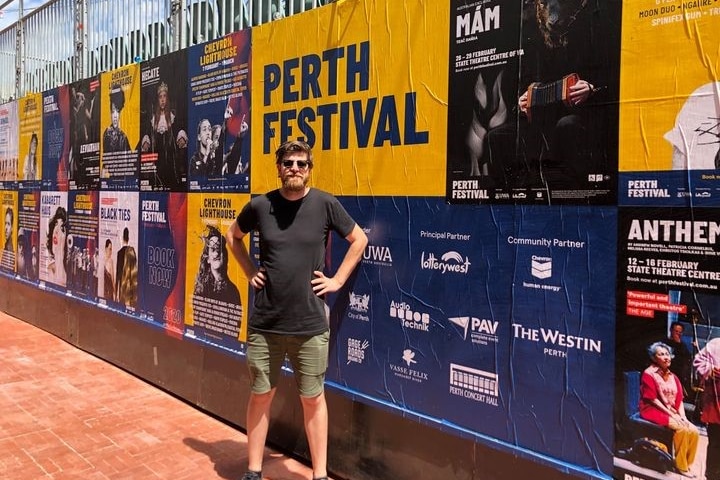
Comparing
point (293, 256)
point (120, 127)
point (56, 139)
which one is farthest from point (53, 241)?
point (293, 256)

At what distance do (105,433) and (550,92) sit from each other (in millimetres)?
4013

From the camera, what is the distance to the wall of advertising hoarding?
248 cm

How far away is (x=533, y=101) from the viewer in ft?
9.50

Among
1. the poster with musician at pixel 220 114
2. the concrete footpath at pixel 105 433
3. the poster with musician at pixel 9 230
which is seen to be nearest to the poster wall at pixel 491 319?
the concrete footpath at pixel 105 433

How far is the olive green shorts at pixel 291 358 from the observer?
3.43 meters

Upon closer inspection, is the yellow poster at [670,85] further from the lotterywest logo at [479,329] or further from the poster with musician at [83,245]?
the poster with musician at [83,245]

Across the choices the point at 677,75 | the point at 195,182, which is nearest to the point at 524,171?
the point at 677,75

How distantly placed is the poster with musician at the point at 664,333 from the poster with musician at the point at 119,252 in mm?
4717

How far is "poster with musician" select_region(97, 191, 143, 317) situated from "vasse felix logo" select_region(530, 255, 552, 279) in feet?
14.1

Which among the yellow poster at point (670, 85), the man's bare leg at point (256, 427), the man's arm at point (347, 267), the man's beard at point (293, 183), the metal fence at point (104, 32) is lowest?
the man's bare leg at point (256, 427)

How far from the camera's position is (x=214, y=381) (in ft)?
16.5

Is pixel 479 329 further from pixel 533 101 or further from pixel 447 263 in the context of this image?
pixel 533 101

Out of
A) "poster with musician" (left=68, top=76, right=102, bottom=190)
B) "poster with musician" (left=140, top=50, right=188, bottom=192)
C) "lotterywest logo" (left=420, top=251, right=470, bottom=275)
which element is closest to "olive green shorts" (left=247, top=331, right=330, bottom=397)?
"lotterywest logo" (left=420, top=251, right=470, bottom=275)

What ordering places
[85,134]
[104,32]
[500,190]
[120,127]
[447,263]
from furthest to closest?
[104,32] < [85,134] < [120,127] < [447,263] < [500,190]
